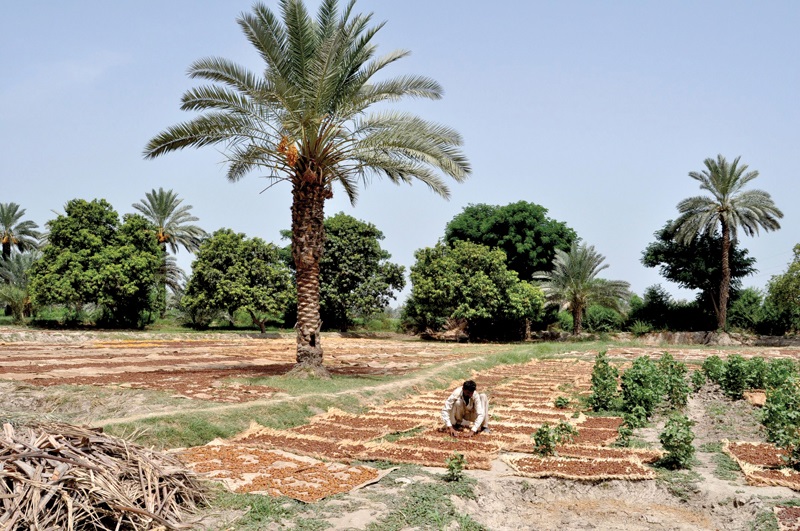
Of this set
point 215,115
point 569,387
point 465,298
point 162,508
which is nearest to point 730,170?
point 465,298

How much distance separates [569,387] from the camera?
1584cm

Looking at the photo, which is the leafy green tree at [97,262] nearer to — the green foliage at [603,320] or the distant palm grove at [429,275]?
the distant palm grove at [429,275]

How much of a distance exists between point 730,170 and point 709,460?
33.6 meters

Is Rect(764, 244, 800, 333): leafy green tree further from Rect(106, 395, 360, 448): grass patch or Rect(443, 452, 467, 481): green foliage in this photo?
Rect(443, 452, 467, 481): green foliage

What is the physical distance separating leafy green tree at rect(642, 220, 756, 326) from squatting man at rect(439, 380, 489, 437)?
3417 centimetres

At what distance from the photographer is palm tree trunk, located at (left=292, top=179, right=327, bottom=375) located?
1562 centimetres

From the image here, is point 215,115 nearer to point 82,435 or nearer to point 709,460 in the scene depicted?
point 82,435

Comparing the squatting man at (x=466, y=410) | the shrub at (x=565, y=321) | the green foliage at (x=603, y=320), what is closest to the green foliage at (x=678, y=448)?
the squatting man at (x=466, y=410)

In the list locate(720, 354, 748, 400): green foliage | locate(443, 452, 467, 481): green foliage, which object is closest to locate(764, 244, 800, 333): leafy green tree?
locate(720, 354, 748, 400): green foliage

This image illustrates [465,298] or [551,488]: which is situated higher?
[465,298]

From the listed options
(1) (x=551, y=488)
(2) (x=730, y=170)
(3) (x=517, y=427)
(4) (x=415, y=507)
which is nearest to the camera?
(4) (x=415, y=507)

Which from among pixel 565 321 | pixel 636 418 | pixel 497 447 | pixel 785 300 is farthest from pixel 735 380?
pixel 565 321

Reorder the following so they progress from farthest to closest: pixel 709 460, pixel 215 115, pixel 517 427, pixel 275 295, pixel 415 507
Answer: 1. pixel 275 295
2. pixel 215 115
3. pixel 517 427
4. pixel 709 460
5. pixel 415 507

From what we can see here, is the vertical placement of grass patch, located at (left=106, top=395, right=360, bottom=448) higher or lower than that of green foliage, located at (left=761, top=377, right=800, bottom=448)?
lower
